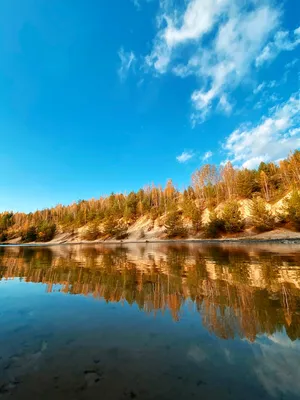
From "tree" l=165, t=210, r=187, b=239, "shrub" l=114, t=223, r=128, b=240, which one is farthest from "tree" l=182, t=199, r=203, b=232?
"shrub" l=114, t=223, r=128, b=240

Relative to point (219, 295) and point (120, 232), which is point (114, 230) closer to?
point (120, 232)

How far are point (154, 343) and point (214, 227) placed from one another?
2706 inches

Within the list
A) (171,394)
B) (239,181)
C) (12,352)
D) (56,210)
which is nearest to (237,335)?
(171,394)

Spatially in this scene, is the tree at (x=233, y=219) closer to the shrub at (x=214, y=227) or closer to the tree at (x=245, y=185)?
the shrub at (x=214, y=227)

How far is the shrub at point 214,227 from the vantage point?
7012 cm

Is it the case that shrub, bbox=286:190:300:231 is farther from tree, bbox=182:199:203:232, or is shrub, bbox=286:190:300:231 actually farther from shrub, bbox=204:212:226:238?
tree, bbox=182:199:203:232

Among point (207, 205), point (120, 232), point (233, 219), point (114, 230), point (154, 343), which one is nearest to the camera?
point (154, 343)

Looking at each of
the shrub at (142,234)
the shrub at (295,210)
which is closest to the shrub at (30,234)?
the shrub at (142,234)

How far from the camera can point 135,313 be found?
8195 millimetres

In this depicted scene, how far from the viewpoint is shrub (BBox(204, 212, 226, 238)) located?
70125mm

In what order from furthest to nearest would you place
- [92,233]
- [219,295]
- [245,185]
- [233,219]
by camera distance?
[92,233] → [245,185] → [233,219] → [219,295]

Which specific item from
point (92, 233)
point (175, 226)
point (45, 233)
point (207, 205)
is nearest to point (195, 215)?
point (175, 226)

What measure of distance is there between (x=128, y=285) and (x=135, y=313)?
171 inches

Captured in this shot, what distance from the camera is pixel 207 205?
95.9 metres
